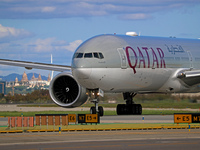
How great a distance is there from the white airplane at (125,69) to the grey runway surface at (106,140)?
700 centimetres

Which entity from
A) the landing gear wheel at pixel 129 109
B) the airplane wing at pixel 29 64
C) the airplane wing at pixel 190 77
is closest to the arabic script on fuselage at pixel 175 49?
the airplane wing at pixel 190 77

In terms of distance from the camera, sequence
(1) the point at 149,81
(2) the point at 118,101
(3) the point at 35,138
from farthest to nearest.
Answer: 1. (2) the point at 118,101
2. (1) the point at 149,81
3. (3) the point at 35,138

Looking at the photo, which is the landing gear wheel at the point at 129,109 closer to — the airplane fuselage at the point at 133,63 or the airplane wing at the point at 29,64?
the airplane fuselage at the point at 133,63

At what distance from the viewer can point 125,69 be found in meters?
34.7

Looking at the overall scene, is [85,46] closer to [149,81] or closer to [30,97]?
[149,81]

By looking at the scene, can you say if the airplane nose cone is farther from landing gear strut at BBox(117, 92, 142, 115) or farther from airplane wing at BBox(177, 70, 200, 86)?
landing gear strut at BBox(117, 92, 142, 115)

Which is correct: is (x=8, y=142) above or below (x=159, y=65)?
below

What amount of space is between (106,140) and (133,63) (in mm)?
12720

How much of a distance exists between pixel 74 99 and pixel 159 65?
605cm

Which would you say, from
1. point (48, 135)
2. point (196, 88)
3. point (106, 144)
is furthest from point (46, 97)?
point (106, 144)

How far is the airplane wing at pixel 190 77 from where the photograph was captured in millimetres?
38000

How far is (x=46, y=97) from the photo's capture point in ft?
244

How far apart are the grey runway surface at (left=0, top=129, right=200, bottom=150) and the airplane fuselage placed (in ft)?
22.4

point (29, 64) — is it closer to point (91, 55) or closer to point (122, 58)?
point (91, 55)
